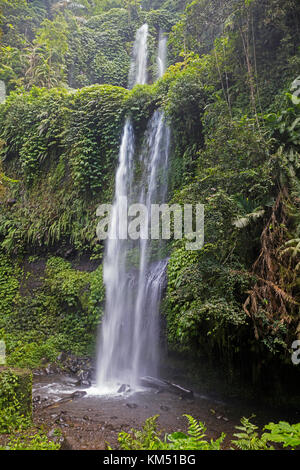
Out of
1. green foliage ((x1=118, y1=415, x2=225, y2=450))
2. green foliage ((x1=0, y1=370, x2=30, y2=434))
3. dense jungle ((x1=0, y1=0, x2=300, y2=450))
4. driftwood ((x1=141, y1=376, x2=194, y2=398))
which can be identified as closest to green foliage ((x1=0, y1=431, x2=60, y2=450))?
dense jungle ((x1=0, y1=0, x2=300, y2=450))

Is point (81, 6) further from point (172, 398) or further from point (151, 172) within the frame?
point (172, 398)

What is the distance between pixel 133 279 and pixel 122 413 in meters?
3.48

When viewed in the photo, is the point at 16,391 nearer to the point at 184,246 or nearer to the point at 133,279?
the point at 184,246

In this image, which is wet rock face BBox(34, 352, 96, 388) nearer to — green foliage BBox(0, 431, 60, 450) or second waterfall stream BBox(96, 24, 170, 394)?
second waterfall stream BBox(96, 24, 170, 394)

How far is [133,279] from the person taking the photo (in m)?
8.21

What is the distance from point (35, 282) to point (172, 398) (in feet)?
20.5

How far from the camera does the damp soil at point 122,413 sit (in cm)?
448

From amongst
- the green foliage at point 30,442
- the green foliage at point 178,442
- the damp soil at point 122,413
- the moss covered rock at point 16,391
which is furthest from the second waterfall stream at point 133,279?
the green foliage at point 178,442

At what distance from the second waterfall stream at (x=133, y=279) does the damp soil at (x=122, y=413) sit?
2.54 ft

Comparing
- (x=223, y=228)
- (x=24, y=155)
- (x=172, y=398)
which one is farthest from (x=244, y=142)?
(x=24, y=155)

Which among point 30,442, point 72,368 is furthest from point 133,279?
point 30,442

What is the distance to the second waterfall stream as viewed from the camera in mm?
7152

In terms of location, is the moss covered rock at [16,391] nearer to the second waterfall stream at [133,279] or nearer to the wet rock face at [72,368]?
the second waterfall stream at [133,279]

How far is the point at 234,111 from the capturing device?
7.70 m
